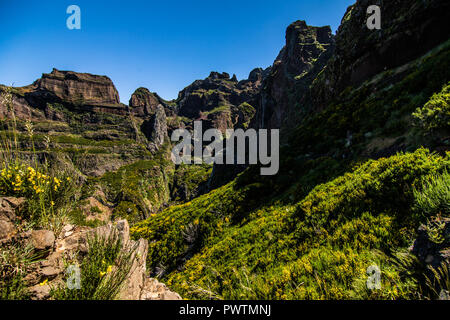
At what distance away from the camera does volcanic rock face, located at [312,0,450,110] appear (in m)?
12.9

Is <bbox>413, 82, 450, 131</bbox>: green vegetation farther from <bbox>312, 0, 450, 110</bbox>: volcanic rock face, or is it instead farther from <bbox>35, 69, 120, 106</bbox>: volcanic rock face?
<bbox>35, 69, 120, 106</bbox>: volcanic rock face

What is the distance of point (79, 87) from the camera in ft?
604

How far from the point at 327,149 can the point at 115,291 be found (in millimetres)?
12055

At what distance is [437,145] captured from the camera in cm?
501

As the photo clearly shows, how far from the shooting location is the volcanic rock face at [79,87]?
172 metres

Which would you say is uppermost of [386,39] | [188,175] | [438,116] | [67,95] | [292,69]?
[67,95]

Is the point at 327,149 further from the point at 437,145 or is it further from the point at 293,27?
the point at 293,27

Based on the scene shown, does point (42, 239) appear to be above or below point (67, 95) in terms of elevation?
below

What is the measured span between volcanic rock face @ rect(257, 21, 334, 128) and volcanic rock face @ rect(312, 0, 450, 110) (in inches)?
1762

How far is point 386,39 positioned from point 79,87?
246m

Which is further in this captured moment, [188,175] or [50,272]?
[188,175]

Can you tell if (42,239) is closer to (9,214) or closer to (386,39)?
(9,214)

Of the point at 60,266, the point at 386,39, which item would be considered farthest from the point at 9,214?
the point at 386,39
